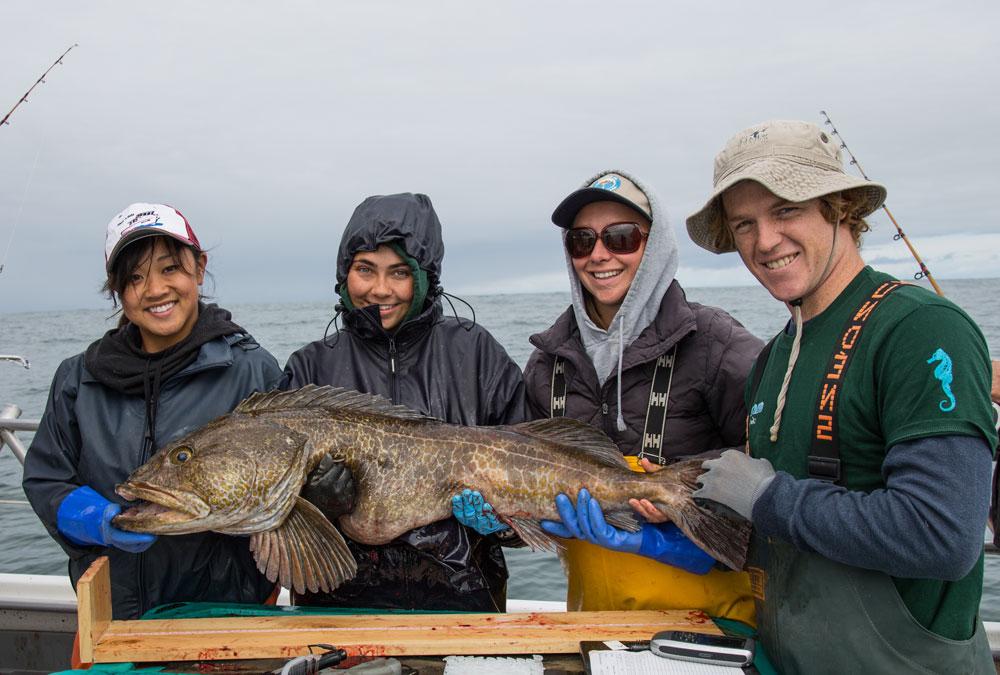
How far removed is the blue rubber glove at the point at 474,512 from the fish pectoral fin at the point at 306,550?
1.80 ft

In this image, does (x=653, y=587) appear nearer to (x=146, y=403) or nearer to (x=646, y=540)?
(x=646, y=540)

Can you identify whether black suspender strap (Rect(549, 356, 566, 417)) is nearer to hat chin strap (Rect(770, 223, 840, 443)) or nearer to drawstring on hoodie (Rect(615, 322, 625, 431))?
drawstring on hoodie (Rect(615, 322, 625, 431))

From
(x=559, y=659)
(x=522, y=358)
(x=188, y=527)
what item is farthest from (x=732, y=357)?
(x=522, y=358)

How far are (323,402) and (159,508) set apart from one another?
862 millimetres

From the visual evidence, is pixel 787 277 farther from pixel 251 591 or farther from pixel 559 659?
pixel 251 591

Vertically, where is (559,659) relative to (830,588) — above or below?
below

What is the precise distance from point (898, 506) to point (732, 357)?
1.38m

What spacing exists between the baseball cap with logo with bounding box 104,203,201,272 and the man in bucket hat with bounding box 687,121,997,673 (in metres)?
2.60

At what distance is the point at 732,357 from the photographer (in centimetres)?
340

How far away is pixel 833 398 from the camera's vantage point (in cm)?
244

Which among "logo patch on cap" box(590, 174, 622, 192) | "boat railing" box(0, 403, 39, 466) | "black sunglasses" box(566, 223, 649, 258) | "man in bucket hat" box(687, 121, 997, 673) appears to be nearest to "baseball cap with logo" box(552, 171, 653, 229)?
"logo patch on cap" box(590, 174, 622, 192)

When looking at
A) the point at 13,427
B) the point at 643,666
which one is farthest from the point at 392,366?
the point at 13,427

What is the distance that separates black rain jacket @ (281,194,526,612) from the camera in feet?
11.8

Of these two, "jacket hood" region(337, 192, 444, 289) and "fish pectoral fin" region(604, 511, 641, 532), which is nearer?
"fish pectoral fin" region(604, 511, 641, 532)
